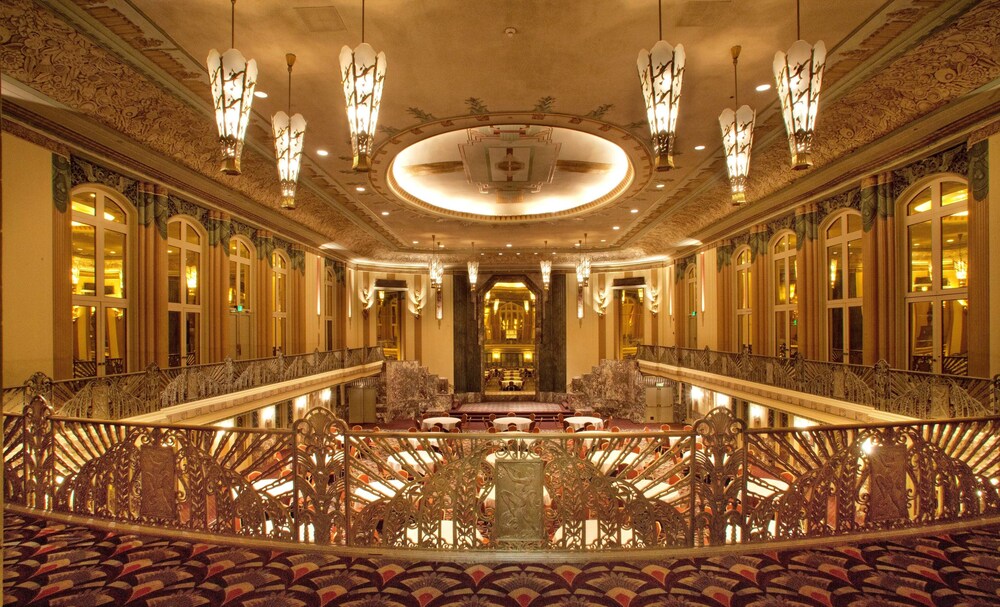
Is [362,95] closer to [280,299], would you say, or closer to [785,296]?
[785,296]

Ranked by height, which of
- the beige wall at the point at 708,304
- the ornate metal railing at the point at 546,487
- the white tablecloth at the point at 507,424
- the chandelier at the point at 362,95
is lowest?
the white tablecloth at the point at 507,424

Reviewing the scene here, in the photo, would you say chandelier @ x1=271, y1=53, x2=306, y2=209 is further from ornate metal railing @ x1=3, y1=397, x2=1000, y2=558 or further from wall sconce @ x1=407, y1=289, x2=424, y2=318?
wall sconce @ x1=407, y1=289, x2=424, y2=318

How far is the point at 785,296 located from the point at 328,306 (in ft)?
39.0

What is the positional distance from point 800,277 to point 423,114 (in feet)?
23.8

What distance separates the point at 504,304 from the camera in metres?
21.1

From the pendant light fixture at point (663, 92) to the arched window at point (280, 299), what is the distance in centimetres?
1046

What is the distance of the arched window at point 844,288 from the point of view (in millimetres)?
8766

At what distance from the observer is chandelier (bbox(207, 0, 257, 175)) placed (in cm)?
412

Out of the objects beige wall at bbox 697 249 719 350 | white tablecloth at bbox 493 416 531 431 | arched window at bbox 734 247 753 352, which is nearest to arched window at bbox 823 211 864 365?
arched window at bbox 734 247 753 352

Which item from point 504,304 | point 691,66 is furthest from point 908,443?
point 504,304

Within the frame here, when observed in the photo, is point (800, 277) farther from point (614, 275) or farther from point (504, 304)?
point (504, 304)

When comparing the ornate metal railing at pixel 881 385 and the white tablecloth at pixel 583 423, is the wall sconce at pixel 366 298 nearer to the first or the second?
the white tablecloth at pixel 583 423

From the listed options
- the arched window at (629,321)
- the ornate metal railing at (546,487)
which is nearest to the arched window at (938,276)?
the ornate metal railing at (546,487)

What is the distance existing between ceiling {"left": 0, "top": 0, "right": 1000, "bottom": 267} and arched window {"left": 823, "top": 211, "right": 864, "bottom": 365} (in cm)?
82
